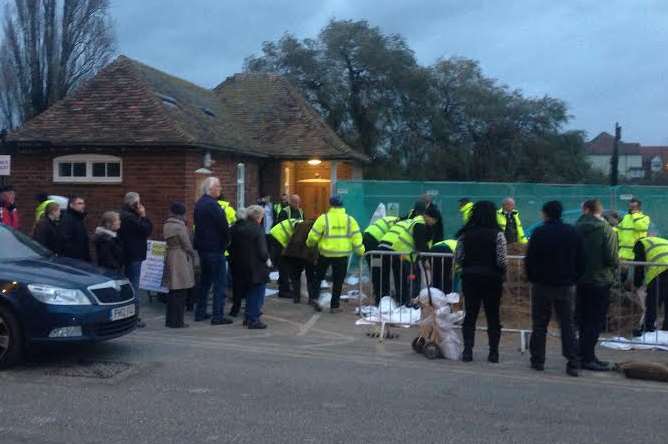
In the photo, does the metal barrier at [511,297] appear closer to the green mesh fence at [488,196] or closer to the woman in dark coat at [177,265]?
the woman in dark coat at [177,265]

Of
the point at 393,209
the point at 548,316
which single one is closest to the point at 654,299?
the point at 548,316

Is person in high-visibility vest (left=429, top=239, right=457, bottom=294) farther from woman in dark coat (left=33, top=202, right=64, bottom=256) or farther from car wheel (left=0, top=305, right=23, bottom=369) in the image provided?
car wheel (left=0, top=305, right=23, bottom=369)

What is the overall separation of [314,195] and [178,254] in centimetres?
1479

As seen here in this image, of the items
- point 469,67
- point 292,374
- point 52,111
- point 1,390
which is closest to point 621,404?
point 292,374

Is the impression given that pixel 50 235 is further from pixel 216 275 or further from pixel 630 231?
pixel 630 231

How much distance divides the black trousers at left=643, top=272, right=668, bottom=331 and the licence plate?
6.10 metres

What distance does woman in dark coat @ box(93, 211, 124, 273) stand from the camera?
10.1 metres

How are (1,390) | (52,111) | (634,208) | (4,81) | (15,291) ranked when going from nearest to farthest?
1. (1,390)
2. (15,291)
3. (634,208)
4. (52,111)
5. (4,81)

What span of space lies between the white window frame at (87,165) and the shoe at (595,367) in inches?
437

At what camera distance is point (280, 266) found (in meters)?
13.5

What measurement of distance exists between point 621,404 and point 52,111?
14.5 metres

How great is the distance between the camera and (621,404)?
713cm

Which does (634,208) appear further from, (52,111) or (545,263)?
(52,111)

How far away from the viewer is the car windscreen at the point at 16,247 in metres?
8.69
